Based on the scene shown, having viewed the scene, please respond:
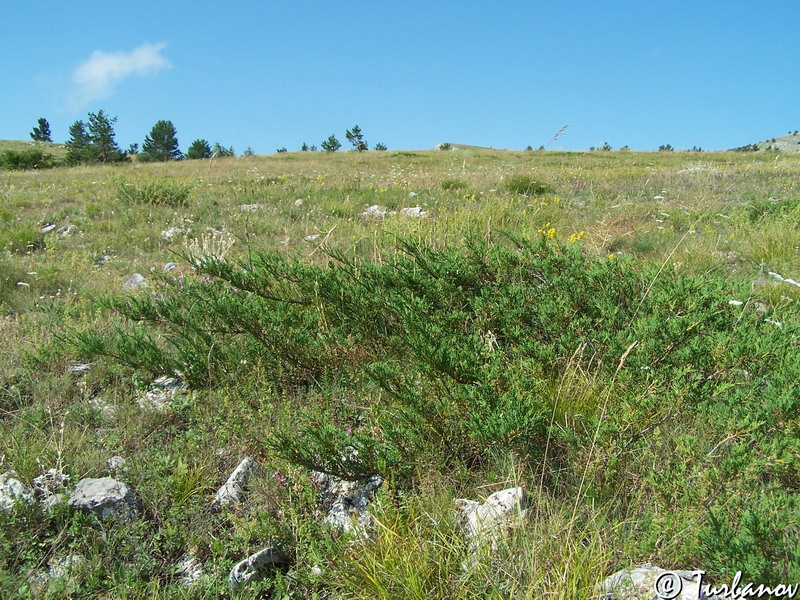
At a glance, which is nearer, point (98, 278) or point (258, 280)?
point (258, 280)

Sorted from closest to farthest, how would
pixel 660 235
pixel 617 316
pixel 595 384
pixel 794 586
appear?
pixel 794 586
pixel 595 384
pixel 617 316
pixel 660 235

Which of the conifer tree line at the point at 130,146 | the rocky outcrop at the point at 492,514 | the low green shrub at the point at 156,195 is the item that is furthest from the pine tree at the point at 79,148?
the rocky outcrop at the point at 492,514

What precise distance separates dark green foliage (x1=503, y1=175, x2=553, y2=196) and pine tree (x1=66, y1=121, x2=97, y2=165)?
41.7 m

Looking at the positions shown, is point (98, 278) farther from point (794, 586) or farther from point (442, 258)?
point (794, 586)

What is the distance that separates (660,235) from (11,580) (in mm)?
6104

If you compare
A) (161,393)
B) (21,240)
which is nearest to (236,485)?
(161,393)

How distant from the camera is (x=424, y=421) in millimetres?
2291

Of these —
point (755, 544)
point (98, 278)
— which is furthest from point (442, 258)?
point (98, 278)

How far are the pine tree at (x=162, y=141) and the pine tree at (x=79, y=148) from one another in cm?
764

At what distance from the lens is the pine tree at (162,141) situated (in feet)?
197

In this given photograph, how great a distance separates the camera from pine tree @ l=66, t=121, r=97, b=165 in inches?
1711

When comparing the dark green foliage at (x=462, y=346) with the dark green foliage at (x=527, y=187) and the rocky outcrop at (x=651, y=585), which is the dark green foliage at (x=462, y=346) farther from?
the dark green foliage at (x=527, y=187)

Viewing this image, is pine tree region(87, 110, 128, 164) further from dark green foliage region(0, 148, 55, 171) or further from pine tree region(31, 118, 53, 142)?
pine tree region(31, 118, 53, 142)

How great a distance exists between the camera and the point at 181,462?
2330 millimetres
